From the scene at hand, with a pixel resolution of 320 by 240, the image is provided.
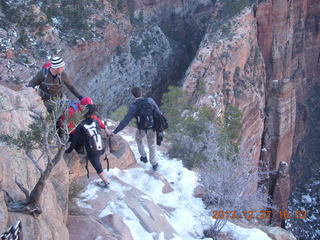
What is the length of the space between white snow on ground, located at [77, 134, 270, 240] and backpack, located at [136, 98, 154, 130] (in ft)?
3.12

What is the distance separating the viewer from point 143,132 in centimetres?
599

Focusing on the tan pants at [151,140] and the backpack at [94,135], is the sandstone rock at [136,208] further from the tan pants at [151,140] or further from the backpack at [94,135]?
the tan pants at [151,140]

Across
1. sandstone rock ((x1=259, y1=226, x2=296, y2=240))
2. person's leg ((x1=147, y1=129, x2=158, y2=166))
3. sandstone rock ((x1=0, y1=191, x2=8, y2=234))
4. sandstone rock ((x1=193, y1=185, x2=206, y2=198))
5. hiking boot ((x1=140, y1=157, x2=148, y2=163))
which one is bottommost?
sandstone rock ((x1=259, y1=226, x2=296, y2=240))

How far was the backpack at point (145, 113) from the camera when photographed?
217 inches

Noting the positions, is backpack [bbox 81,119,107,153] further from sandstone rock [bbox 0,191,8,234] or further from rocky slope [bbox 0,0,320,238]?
rocky slope [bbox 0,0,320,238]

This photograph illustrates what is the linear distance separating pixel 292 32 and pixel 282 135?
20.1 feet

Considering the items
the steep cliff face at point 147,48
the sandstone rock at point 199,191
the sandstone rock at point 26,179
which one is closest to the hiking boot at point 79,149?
the sandstone rock at point 26,179

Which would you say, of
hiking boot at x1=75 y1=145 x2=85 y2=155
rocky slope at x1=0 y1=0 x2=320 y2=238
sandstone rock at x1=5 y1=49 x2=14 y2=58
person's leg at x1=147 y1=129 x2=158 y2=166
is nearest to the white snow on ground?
person's leg at x1=147 y1=129 x2=158 y2=166

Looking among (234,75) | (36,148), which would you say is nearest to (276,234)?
(36,148)

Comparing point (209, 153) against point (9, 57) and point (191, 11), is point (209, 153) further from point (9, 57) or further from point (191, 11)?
point (191, 11)

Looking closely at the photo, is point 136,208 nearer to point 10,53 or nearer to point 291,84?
point 10,53

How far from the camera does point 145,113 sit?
18.2ft

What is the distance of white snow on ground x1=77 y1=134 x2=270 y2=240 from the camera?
482cm

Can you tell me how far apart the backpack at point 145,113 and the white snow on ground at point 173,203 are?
3.12 feet
